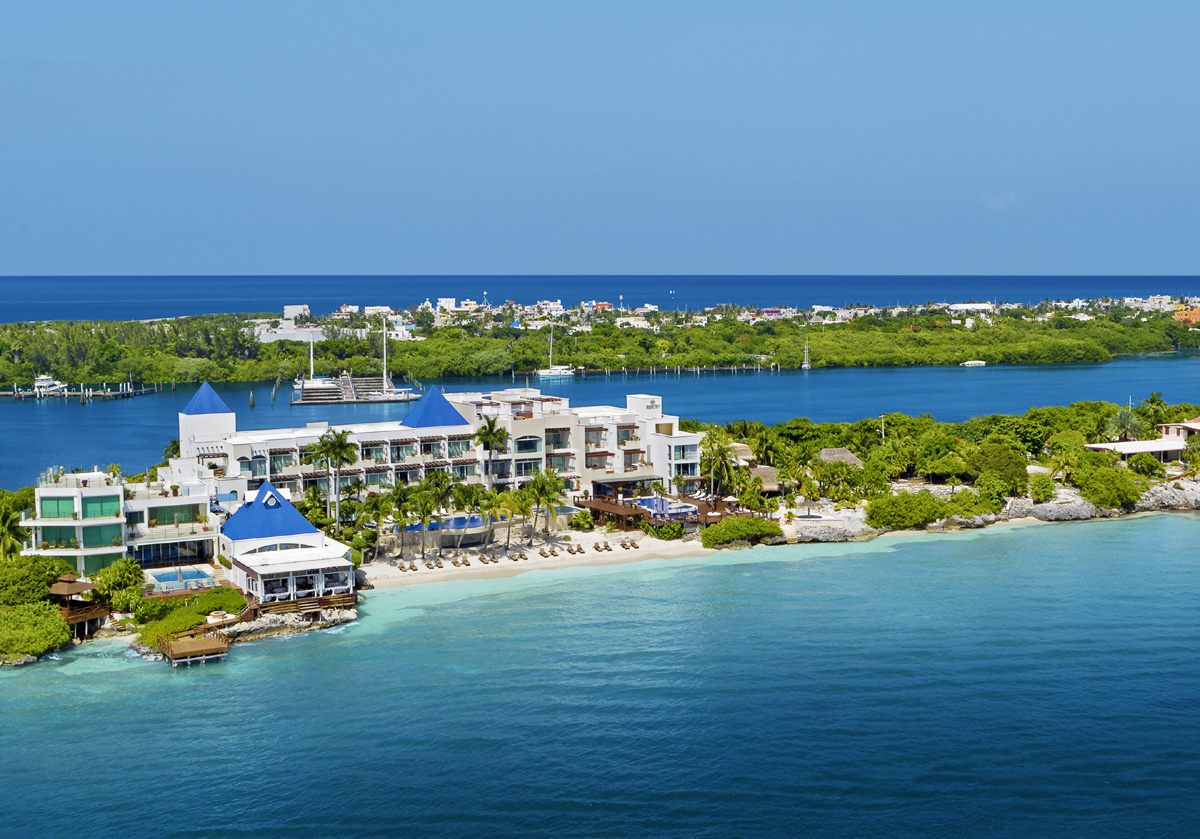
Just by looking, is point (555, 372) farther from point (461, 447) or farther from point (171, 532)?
point (171, 532)

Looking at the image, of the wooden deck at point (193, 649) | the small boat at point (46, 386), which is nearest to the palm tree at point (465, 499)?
the wooden deck at point (193, 649)

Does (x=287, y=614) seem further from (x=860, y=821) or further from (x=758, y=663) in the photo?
(x=860, y=821)

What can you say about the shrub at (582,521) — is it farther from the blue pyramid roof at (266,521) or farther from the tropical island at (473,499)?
the blue pyramid roof at (266,521)

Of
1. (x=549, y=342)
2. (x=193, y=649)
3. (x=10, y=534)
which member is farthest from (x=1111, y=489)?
(x=549, y=342)

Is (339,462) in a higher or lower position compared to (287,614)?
higher

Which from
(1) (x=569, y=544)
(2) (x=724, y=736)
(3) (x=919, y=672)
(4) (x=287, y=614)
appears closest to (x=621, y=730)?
(2) (x=724, y=736)

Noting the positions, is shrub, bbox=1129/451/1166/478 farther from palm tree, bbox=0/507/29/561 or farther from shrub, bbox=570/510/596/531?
palm tree, bbox=0/507/29/561

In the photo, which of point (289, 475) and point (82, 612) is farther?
point (289, 475)
